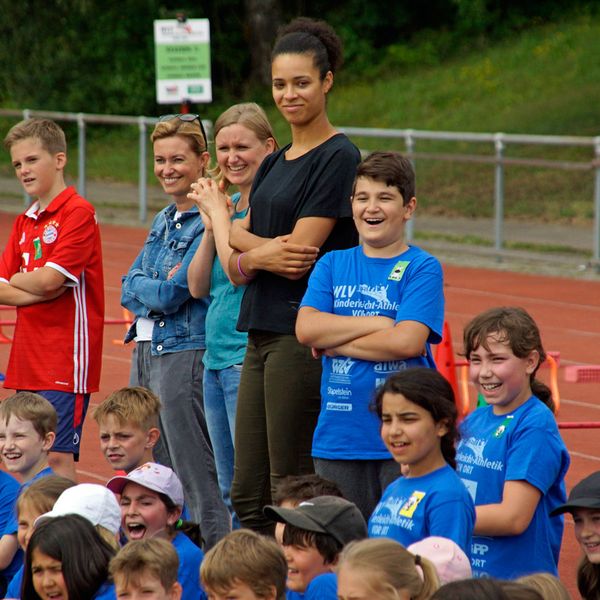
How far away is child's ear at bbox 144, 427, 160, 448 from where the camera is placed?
5.61 meters

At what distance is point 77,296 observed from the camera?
6.27 metres

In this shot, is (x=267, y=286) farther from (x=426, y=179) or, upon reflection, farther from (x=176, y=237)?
(x=426, y=179)

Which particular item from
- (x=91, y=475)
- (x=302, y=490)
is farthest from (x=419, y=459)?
(x=91, y=475)

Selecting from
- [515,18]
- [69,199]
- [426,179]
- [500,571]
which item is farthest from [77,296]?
[515,18]

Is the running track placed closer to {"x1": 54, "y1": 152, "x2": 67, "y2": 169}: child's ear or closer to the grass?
{"x1": 54, "y1": 152, "x2": 67, "y2": 169}: child's ear

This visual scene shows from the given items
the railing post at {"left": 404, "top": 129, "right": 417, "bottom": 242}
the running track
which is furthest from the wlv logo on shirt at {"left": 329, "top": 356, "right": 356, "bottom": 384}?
the railing post at {"left": 404, "top": 129, "right": 417, "bottom": 242}

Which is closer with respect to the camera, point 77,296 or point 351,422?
point 351,422

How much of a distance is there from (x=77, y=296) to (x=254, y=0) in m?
25.9

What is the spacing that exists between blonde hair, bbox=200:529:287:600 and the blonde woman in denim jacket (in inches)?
68.9

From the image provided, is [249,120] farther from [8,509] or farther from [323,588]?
[323,588]

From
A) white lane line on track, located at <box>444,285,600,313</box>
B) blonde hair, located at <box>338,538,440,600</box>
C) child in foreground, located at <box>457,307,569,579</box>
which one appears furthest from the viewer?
white lane line on track, located at <box>444,285,600,313</box>

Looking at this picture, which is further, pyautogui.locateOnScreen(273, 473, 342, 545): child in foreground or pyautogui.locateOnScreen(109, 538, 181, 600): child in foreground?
pyautogui.locateOnScreen(273, 473, 342, 545): child in foreground

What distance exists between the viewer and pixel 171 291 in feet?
19.2

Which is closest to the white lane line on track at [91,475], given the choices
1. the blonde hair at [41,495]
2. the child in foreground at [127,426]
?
the child in foreground at [127,426]
